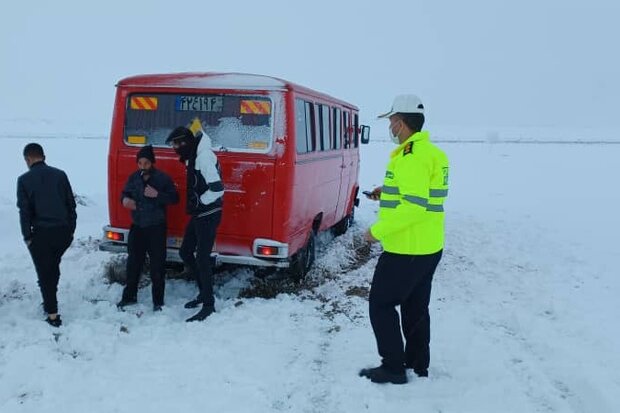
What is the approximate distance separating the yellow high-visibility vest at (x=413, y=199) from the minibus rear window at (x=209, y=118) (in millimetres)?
2473

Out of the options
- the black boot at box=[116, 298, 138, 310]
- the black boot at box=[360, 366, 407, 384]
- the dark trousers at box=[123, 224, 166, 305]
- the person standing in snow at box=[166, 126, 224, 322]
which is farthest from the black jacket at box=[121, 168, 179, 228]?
the black boot at box=[360, 366, 407, 384]

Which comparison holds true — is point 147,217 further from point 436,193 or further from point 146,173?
point 436,193

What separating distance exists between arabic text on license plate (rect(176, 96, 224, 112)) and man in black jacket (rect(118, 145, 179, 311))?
2.57 ft

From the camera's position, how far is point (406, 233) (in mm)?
4191

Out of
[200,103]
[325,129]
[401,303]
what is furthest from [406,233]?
[325,129]

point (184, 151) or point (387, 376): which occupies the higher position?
point (184, 151)

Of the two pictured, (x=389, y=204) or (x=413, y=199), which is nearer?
(x=413, y=199)

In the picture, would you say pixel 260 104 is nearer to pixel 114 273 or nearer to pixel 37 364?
pixel 114 273

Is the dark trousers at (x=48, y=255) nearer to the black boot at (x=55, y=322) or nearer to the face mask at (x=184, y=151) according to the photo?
the black boot at (x=55, y=322)

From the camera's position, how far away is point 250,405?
4.14m

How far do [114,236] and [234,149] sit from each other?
175 cm

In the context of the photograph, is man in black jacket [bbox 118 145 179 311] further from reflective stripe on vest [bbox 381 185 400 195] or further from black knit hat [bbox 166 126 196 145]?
reflective stripe on vest [bbox 381 185 400 195]

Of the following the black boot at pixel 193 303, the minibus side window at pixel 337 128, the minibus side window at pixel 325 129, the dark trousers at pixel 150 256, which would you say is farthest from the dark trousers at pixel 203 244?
the minibus side window at pixel 337 128

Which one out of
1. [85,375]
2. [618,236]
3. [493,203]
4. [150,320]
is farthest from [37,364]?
[493,203]
